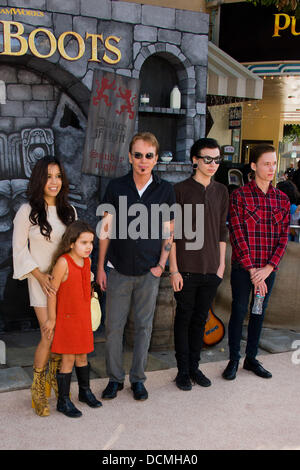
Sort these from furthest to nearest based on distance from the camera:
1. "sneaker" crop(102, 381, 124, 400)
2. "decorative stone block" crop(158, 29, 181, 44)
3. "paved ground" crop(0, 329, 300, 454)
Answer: "decorative stone block" crop(158, 29, 181, 44) → "sneaker" crop(102, 381, 124, 400) → "paved ground" crop(0, 329, 300, 454)

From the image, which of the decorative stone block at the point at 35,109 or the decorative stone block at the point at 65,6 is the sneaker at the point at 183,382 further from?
the decorative stone block at the point at 65,6

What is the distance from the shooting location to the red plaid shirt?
12.4 feet

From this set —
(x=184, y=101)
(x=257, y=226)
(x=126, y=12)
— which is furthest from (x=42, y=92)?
(x=257, y=226)

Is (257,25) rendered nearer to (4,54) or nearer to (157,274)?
(4,54)

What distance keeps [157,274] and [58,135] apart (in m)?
2.39

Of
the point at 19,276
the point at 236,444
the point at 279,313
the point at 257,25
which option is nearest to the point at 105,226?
the point at 19,276

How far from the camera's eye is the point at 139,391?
11.3ft

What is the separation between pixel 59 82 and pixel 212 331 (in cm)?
306

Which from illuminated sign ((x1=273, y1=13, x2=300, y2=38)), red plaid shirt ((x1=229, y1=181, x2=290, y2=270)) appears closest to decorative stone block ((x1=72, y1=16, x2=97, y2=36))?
red plaid shirt ((x1=229, y1=181, x2=290, y2=270))

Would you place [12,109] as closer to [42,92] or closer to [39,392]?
[42,92]

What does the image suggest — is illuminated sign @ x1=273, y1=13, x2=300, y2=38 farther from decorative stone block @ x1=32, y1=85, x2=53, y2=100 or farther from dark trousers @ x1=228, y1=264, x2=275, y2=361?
dark trousers @ x1=228, y1=264, x2=275, y2=361

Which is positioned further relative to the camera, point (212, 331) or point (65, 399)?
point (212, 331)

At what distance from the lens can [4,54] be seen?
447cm

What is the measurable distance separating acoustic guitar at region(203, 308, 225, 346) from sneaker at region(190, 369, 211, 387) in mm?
744
